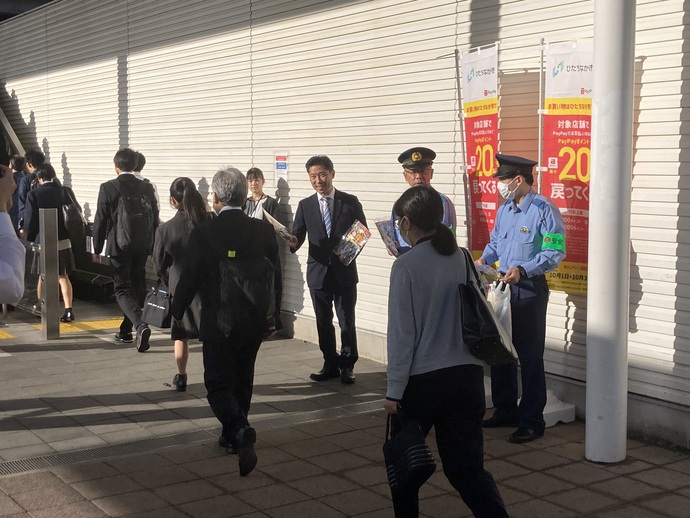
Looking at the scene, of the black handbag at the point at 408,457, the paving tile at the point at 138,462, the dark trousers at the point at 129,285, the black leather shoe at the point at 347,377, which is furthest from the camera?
the dark trousers at the point at 129,285

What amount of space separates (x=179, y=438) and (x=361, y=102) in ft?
13.3

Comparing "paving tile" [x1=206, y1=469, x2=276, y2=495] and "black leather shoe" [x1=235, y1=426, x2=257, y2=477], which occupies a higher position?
"black leather shoe" [x1=235, y1=426, x2=257, y2=477]

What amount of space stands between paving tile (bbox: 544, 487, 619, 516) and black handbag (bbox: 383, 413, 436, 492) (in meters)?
1.43

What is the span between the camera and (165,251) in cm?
732

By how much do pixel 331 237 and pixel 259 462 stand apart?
2.77 m

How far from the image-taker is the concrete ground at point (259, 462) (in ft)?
17.4

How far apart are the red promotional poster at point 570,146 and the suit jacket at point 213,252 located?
2.26 meters

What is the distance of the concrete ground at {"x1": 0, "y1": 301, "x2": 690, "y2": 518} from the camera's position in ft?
17.4

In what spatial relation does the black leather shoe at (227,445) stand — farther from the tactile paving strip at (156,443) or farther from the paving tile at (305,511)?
the paving tile at (305,511)

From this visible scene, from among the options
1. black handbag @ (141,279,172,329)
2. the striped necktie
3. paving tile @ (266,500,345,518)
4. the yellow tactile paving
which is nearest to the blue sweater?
paving tile @ (266,500,345,518)

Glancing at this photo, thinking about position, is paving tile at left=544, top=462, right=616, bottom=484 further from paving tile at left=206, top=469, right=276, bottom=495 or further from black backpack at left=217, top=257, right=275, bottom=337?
black backpack at left=217, top=257, right=275, bottom=337

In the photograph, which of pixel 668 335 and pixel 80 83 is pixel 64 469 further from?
pixel 80 83

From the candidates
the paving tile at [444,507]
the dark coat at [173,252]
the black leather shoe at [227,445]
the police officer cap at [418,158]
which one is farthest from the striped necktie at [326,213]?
the paving tile at [444,507]

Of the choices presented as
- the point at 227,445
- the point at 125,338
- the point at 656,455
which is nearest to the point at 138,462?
the point at 227,445
